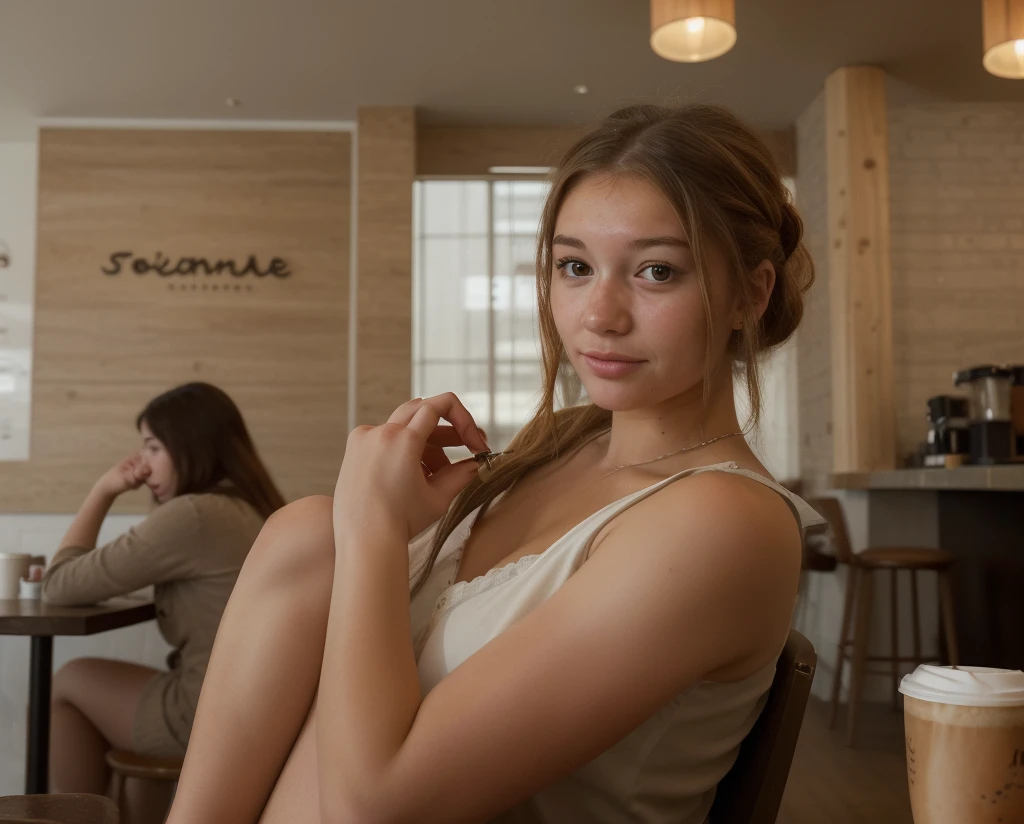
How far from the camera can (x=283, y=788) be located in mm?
910

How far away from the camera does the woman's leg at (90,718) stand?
2.71 m

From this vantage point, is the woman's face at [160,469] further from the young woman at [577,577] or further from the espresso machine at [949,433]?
the espresso machine at [949,433]

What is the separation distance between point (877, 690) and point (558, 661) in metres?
3.91

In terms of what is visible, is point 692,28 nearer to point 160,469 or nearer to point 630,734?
point 160,469

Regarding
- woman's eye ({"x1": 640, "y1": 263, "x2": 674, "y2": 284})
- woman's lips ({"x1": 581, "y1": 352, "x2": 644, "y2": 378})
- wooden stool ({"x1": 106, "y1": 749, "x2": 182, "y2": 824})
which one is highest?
woman's eye ({"x1": 640, "y1": 263, "x2": 674, "y2": 284})

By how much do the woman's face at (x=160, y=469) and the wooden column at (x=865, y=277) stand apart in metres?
3.15

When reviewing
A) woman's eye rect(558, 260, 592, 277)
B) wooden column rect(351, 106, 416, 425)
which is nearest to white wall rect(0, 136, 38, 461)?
wooden column rect(351, 106, 416, 425)

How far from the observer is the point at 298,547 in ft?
3.08

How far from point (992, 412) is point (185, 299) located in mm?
3961

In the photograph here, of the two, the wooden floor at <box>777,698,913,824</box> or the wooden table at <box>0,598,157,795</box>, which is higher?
the wooden table at <box>0,598,157,795</box>

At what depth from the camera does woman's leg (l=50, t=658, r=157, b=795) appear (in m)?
2.71

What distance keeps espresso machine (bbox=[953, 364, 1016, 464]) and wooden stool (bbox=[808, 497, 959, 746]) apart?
1.56 feet

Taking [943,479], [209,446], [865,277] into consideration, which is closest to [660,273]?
[209,446]

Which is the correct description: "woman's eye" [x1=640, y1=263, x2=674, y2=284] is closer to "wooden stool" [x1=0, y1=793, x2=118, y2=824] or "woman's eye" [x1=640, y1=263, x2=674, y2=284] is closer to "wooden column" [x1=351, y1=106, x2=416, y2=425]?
"wooden stool" [x1=0, y1=793, x2=118, y2=824]
